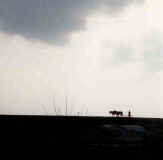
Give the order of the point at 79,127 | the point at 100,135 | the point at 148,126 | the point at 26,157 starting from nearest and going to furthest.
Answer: the point at 26,157 → the point at 100,135 → the point at 79,127 → the point at 148,126

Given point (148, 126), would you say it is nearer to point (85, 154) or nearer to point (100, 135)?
point (100, 135)

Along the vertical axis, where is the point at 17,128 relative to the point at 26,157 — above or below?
above

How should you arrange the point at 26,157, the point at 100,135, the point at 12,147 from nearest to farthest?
the point at 26,157 < the point at 12,147 < the point at 100,135

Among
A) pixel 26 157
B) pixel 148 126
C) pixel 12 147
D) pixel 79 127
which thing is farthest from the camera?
pixel 148 126

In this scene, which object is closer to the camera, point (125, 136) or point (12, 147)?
point (12, 147)

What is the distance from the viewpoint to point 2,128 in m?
8.86

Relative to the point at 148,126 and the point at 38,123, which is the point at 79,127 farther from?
the point at 148,126

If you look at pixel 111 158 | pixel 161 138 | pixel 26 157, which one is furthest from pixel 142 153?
pixel 26 157

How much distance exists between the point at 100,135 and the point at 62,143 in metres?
1.42

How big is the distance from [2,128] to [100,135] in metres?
3.43

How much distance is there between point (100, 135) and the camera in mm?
8672

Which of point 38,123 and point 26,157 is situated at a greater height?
point 38,123

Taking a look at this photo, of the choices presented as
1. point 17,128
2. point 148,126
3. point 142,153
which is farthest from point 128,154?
point 17,128

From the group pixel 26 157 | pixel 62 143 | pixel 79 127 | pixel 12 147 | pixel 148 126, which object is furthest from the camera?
pixel 148 126
